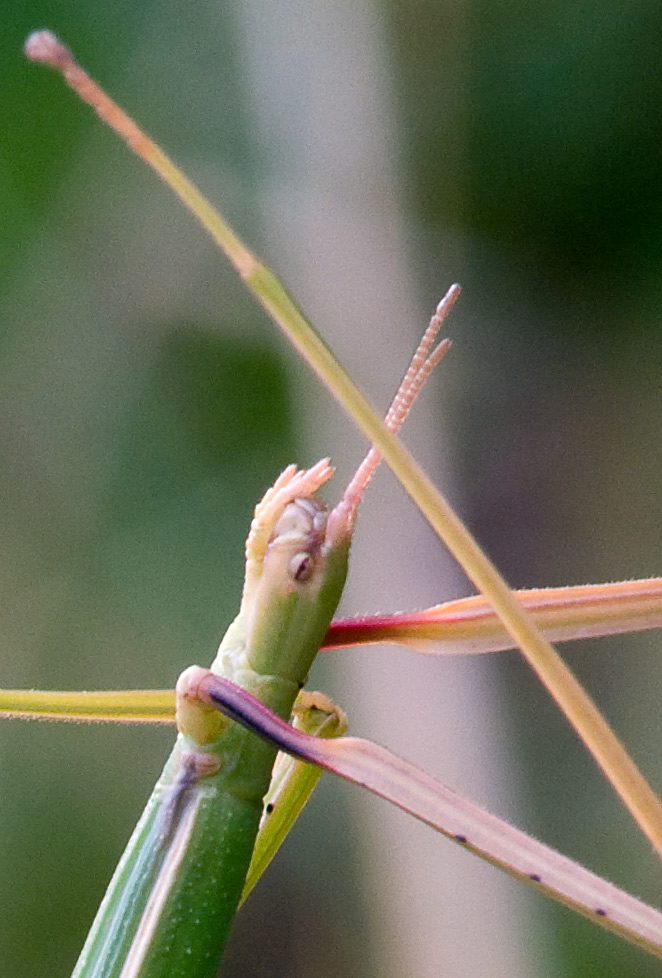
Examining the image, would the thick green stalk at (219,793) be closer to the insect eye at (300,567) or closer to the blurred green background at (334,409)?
the insect eye at (300,567)

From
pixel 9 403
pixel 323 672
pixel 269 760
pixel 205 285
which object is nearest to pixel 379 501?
pixel 323 672

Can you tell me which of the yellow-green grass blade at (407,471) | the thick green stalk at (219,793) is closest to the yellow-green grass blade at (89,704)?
the thick green stalk at (219,793)

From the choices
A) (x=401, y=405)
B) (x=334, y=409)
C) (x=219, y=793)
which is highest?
(x=334, y=409)

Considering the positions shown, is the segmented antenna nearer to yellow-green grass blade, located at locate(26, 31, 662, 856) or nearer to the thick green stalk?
the thick green stalk

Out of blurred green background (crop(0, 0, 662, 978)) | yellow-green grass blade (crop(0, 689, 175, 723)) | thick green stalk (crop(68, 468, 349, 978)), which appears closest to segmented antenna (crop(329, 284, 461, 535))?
thick green stalk (crop(68, 468, 349, 978))

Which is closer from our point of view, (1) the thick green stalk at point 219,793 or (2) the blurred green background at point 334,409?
(1) the thick green stalk at point 219,793

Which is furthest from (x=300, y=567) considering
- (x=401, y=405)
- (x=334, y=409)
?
(x=334, y=409)

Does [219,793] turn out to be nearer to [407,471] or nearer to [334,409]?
[407,471]
